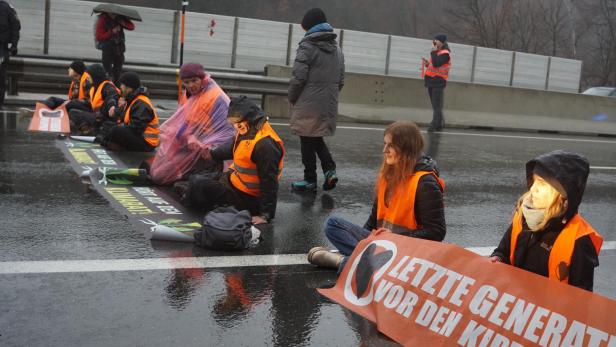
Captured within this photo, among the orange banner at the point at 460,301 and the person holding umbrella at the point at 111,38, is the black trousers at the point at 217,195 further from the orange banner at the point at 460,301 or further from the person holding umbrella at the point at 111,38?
the person holding umbrella at the point at 111,38

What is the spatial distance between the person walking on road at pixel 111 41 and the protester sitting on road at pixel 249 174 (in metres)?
8.02

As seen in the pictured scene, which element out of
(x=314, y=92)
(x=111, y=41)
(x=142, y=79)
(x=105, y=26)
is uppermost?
(x=105, y=26)

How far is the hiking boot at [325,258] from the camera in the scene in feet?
18.0

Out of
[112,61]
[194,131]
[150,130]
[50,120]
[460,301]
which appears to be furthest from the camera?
[112,61]

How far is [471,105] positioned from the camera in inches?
699

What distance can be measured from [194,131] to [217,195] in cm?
132

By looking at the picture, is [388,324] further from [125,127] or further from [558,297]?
[125,127]

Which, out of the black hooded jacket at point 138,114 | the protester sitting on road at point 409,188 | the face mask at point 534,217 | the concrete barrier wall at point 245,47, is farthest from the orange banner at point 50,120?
the face mask at point 534,217

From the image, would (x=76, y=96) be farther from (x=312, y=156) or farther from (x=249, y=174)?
(x=249, y=174)

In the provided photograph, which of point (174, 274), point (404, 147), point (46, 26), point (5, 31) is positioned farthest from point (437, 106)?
point (174, 274)

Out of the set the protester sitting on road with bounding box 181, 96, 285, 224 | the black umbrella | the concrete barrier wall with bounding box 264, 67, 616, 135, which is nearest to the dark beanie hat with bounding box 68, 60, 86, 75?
the black umbrella

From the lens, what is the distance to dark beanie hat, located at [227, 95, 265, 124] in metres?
6.65

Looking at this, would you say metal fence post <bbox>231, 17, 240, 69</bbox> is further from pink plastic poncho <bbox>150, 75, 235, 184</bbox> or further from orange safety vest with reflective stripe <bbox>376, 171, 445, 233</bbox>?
orange safety vest with reflective stripe <bbox>376, 171, 445, 233</bbox>

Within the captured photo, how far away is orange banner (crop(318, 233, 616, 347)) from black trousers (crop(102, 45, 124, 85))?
10337 millimetres
